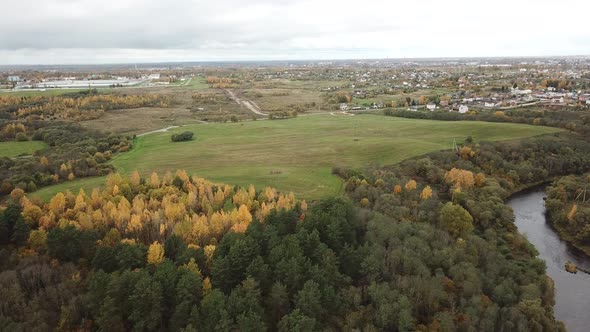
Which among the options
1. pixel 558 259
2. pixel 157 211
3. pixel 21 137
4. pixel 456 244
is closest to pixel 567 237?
pixel 558 259

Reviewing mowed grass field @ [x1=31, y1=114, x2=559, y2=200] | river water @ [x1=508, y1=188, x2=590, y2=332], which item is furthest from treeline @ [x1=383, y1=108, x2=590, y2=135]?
river water @ [x1=508, y1=188, x2=590, y2=332]

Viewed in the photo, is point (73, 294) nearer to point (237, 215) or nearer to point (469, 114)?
point (237, 215)

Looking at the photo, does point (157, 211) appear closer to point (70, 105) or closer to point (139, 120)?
point (139, 120)

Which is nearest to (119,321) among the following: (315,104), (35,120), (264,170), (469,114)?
(264,170)

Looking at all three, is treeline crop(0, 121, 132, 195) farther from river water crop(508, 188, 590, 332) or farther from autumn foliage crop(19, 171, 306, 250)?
river water crop(508, 188, 590, 332)

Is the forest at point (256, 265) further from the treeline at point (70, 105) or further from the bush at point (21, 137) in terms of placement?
the treeline at point (70, 105)
